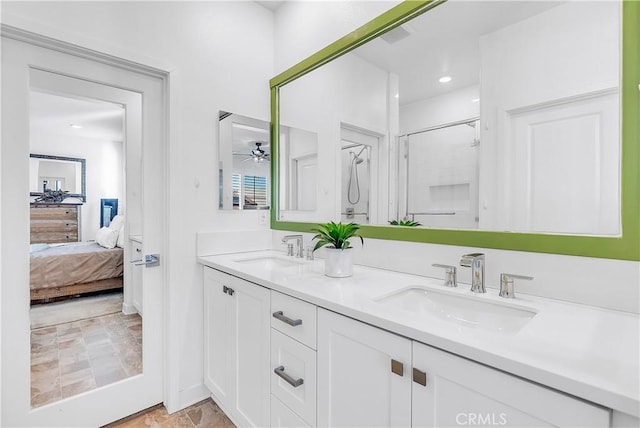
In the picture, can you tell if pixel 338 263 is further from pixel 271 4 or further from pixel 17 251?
pixel 271 4

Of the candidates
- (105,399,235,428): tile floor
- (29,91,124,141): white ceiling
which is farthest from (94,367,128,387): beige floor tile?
(29,91,124,141): white ceiling

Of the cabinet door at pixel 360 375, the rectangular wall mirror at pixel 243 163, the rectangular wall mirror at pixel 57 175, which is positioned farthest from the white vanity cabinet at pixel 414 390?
the rectangular wall mirror at pixel 57 175

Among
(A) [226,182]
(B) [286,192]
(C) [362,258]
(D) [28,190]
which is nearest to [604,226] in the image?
(C) [362,258]

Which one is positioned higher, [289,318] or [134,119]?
[134,119]

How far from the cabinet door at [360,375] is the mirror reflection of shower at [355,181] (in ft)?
2.69

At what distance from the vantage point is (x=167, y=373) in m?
1.80

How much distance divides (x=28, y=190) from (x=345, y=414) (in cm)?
171

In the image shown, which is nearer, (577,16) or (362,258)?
(577,16)

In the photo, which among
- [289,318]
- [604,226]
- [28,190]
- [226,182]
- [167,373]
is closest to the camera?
[604,226]

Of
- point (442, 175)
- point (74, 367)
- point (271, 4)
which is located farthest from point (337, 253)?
point (271, 4)

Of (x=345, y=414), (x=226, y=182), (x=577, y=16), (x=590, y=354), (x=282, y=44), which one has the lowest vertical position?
(x=345, y=414)

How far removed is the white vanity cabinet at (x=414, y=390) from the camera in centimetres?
60

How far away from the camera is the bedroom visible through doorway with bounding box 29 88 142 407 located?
4.83 feet

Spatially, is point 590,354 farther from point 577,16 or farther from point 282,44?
point 282,44
